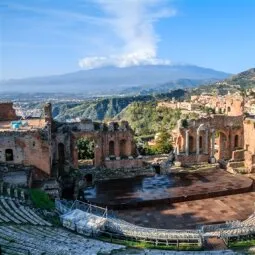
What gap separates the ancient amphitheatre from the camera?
23.7 meters

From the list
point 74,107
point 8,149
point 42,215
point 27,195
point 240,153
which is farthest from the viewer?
point 74,107

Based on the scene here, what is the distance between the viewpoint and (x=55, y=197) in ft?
105

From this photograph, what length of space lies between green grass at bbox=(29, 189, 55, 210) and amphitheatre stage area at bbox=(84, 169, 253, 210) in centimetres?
392

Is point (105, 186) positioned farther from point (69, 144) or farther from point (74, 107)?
point (74, 107)

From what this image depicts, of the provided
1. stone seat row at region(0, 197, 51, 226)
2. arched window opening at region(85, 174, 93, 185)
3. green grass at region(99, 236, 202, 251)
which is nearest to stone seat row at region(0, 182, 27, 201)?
stone seat row at region(0, 197, 51, 226)

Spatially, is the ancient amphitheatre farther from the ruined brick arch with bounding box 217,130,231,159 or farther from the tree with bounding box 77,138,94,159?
the tree with bounding box 77,138,94,159

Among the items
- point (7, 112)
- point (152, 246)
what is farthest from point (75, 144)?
point (152, 246)

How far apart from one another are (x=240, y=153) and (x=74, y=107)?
120801 mm

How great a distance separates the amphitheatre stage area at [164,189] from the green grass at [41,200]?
3924 millimetres

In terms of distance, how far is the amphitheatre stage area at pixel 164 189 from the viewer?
3272 cm

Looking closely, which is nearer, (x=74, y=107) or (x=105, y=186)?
(x=105, y=186)

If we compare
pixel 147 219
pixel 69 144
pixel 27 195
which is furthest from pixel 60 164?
pixel 147 219

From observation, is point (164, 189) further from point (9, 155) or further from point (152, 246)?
point (9, 155)

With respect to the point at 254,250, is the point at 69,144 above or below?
above
